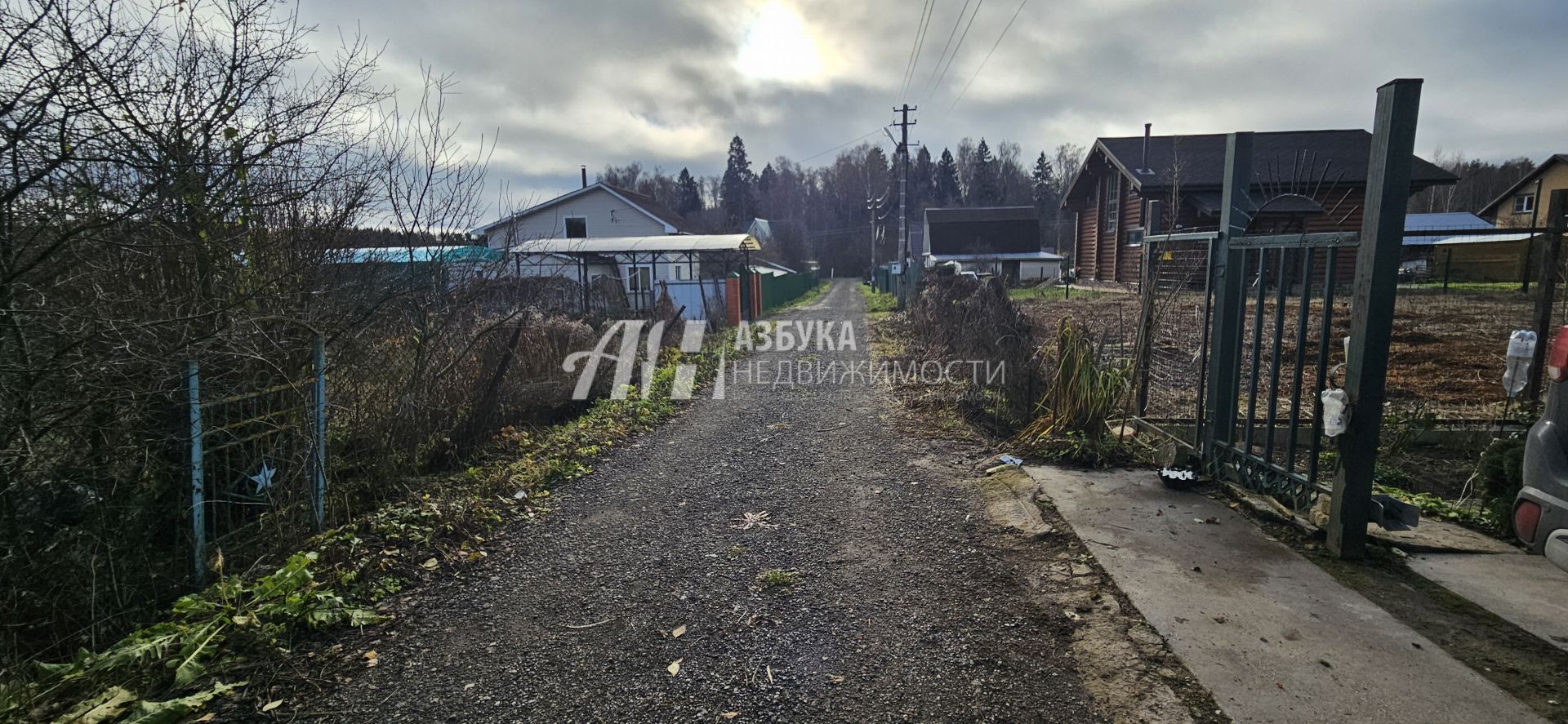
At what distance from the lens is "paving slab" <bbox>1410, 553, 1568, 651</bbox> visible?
290cm

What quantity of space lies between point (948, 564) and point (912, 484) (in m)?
1.49

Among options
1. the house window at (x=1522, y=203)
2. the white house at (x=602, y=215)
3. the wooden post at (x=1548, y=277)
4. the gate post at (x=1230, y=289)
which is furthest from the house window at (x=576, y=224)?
the house window at (x=1522, y=203)

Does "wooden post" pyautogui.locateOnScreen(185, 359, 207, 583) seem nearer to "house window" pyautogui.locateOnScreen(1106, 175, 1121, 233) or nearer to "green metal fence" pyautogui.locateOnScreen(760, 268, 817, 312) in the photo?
"green metal fence" pyautogui.locateOnScreen(760, 268, 817, 312)

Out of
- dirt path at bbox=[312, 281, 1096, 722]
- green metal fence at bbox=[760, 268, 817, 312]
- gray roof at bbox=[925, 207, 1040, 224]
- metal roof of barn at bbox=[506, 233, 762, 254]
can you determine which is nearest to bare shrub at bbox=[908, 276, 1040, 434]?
dirt path at bbox=[312, 281, 1096, 722]

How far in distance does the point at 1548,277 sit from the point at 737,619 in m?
6.18

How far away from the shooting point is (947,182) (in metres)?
89.6

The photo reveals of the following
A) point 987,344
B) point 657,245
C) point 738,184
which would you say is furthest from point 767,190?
point 987,344

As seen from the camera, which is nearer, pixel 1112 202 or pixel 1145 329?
pixel 1145 329

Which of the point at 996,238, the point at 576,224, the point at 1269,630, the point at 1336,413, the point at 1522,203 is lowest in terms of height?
the point at 1269,630

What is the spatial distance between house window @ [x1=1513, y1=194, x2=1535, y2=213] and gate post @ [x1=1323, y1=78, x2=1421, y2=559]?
5206 centimetres

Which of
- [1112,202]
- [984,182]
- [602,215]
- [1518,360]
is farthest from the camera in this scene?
[984,182]

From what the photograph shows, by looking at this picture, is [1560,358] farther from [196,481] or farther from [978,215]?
[978,215]

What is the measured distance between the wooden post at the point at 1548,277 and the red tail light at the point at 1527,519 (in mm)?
2572

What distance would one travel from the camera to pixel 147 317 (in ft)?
11.8
